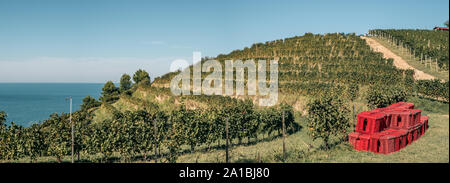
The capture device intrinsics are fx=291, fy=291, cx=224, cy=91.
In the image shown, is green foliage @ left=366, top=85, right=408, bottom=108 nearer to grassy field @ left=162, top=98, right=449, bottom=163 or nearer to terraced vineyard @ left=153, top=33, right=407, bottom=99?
grassy field @ left=162, top=98, right=449, bottom=163

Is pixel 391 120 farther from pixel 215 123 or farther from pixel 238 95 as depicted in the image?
pixel 238 95

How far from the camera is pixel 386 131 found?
2184cm

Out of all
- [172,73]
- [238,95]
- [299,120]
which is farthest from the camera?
[172,73]

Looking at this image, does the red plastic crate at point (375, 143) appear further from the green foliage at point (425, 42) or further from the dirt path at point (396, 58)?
the green foliage at point (425, 42)

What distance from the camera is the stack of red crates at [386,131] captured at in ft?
66.7

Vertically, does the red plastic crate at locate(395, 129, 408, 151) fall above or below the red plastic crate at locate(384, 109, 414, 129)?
below

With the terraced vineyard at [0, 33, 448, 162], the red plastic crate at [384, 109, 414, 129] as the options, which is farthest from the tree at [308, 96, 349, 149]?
the red plastic crate at [384, 109, 414, 129]

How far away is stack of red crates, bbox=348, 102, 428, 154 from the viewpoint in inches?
801

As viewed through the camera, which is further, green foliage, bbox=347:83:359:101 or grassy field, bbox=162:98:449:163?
green foliage, bbox=347:83:359:101

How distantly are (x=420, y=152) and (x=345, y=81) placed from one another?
2758 centimetres

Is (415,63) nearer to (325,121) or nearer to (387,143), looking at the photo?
(325,121)

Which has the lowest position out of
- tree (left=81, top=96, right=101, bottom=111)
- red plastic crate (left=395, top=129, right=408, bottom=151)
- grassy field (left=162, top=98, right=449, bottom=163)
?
tree (left=81, top=96, right=101, bottom=111)

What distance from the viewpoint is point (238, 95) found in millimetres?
49906
